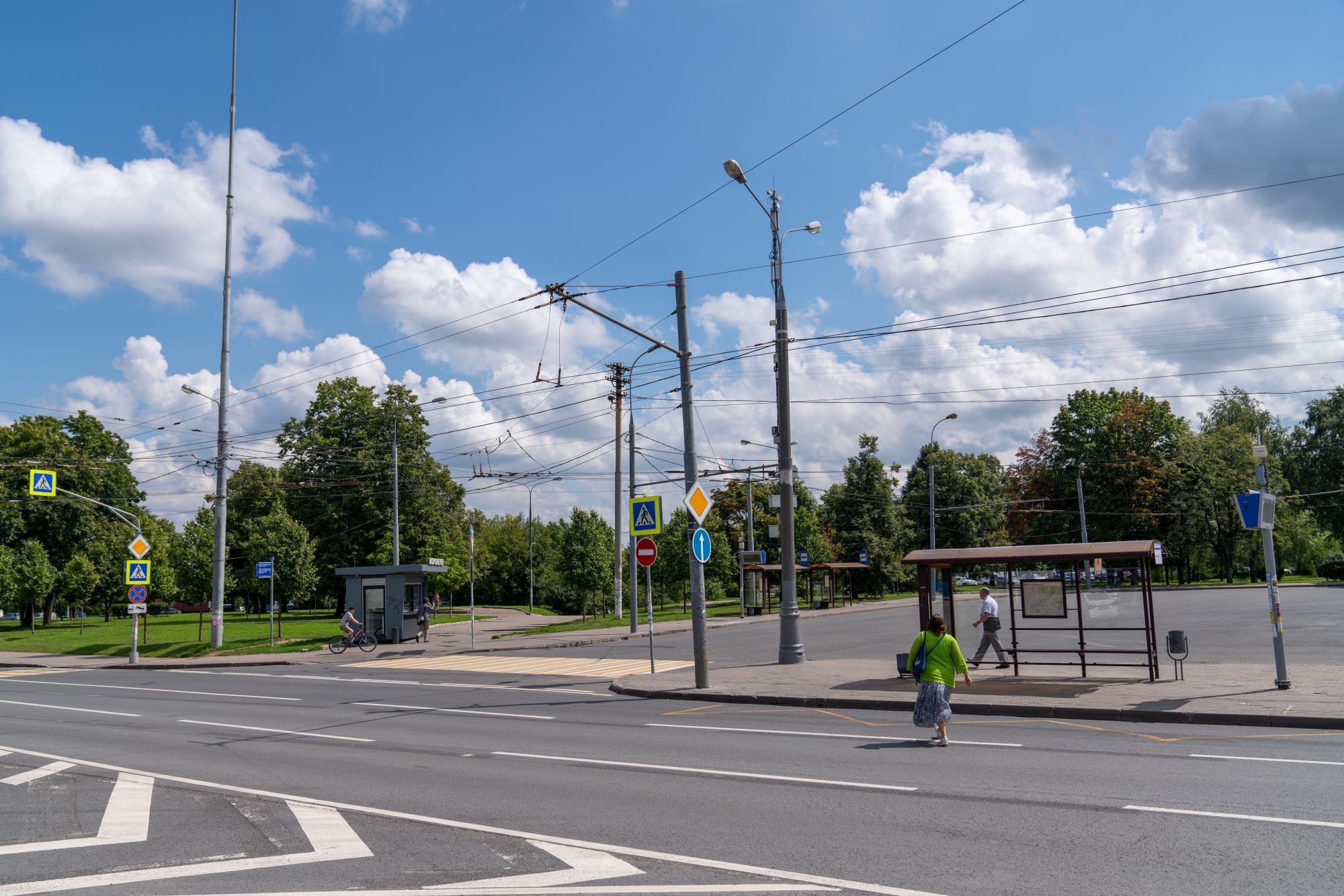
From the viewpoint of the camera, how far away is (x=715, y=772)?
9.41 m

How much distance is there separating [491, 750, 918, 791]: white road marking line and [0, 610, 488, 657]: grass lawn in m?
26.2

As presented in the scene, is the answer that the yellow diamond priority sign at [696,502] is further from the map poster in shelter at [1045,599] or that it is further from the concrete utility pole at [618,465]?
the concrete utility pole at [618,465]

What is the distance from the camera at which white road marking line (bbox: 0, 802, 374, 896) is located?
581 cm

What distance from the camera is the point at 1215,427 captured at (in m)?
82.1

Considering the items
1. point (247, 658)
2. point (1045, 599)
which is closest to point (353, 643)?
point (247, 658)

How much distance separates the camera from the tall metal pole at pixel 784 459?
20969 mm

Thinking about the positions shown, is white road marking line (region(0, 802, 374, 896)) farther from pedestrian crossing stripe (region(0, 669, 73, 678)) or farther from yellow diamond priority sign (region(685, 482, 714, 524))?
pedestrian crossing stripe (region(0, 669, 73, 678))

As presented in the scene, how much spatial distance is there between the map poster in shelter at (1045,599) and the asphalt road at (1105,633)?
15.5 inches

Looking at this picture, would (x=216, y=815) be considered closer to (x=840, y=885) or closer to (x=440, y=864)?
(x=440, y=864)

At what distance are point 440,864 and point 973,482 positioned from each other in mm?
79599

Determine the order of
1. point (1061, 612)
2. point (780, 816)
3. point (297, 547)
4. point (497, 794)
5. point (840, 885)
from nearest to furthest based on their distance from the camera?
1. point (840, 885)
2. point (780, 816)
3. point (497, 794)
4. point (1061, 612)
5. point (297, 547)

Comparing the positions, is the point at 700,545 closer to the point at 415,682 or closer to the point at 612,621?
the point at 415,682

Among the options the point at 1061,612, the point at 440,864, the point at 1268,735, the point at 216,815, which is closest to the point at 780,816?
the point at 440,864

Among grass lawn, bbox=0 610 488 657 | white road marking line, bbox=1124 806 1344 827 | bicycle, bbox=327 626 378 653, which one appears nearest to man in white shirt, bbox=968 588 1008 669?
white road marking line, bbox=1124 806 1344 827
